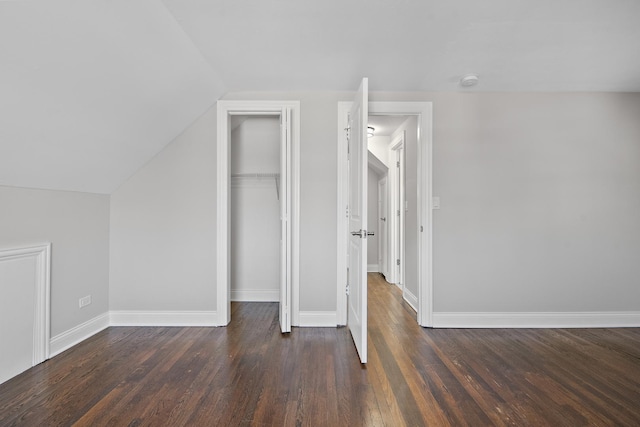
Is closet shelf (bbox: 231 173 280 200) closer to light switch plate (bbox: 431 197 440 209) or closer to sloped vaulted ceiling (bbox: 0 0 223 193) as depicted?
sloped vaulted ceiling (bbox: 0 0 223 193)

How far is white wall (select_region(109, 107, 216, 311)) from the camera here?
2.86 m

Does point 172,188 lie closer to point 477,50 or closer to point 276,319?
point 276,319

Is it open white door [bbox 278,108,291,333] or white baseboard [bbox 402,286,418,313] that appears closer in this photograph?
open white door [bbox 278,108,291,333]

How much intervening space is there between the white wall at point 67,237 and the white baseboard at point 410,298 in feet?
9.95

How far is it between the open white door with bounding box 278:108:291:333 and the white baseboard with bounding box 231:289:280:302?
39.0 inches

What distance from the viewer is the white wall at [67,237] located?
2.03m

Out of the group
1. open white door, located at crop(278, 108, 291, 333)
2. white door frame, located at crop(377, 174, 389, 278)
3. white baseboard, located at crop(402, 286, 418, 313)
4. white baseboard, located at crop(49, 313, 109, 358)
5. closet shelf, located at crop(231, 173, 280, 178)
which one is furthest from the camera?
white door frame, located at crop(377, 174, 389, 278)

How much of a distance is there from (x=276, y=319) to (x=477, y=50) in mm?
2907

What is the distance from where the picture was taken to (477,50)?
2287 mm

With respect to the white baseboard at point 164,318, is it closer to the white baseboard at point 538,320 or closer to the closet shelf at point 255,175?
the closet shelf at point 255,175

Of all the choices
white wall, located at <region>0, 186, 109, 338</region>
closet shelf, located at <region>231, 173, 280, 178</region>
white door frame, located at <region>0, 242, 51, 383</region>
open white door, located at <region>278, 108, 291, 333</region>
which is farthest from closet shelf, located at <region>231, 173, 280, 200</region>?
white door frame, located at <region>0, 242, 51, 383</region>

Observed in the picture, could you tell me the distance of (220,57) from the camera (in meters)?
2.33

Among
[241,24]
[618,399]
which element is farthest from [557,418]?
[241,24]

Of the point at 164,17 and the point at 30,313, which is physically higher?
the point at 164,17
